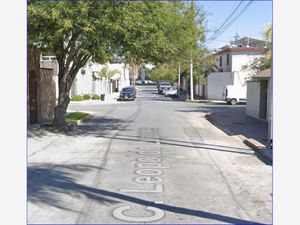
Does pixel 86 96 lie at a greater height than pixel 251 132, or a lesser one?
greater

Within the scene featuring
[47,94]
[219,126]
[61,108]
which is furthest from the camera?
[47,94]

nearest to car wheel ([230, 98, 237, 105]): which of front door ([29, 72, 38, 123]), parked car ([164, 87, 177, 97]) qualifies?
parked car ([164, 87, 177, 97])

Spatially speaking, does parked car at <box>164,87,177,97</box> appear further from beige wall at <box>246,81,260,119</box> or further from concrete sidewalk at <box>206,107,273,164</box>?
concrete sidewalk at <box>206,107,273,164</box>

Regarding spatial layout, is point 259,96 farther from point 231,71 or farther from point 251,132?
point 231,71

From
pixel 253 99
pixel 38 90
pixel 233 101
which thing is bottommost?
pixel 233 101

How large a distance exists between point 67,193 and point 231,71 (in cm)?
3827

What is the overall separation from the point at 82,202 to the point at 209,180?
308 centimetres

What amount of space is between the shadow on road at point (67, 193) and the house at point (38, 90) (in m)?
A: 10.1

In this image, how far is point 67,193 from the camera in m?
7.25

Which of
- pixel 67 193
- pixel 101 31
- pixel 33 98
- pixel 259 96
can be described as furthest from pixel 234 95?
pixel 67 193

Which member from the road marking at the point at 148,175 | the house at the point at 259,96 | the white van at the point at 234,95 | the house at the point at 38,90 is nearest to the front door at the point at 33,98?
the house at the point at 38,90

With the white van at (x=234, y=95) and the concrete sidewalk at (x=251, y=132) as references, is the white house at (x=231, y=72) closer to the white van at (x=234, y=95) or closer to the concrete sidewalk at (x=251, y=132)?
the white van at (x=234, y=95)

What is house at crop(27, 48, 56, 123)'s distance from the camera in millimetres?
18922

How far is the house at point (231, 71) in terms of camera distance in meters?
40.9
